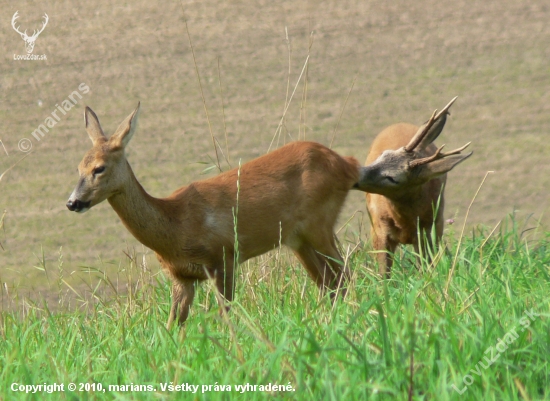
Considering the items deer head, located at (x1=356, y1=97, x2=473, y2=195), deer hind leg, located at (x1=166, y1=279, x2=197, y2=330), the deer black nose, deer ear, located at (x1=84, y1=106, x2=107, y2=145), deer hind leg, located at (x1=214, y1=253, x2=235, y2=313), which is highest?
deer ear, located at (x1=84, y1=106, x2=107, y2=145)

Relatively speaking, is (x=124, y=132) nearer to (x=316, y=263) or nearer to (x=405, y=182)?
(x=316, y=263)

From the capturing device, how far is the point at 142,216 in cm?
559

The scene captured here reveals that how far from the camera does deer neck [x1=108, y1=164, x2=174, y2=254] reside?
5574mm

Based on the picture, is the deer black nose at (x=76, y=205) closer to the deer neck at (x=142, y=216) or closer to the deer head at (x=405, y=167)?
the deer neck at (x=142, y=216)

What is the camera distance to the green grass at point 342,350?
319cm

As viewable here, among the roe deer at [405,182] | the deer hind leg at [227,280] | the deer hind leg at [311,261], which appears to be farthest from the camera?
the roe deer at [405,182]

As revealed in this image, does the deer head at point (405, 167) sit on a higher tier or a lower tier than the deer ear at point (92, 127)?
lower

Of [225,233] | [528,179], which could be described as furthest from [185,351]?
[528,179]

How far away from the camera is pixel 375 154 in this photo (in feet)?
23.2

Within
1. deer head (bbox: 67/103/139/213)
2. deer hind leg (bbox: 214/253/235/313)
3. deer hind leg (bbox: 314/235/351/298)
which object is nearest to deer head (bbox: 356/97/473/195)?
deer hind leg (bbox: 314/235/351/298)

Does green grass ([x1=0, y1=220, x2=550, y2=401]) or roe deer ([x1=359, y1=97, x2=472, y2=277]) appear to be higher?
green grass ([x1=0, y1=220, x2=550, y2=401])

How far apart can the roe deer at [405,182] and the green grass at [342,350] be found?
1.51 meters

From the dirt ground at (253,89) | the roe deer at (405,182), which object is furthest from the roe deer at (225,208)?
the dirt ground at (253,89)

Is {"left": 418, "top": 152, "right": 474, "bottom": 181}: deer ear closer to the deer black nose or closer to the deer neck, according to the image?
the deer neck
